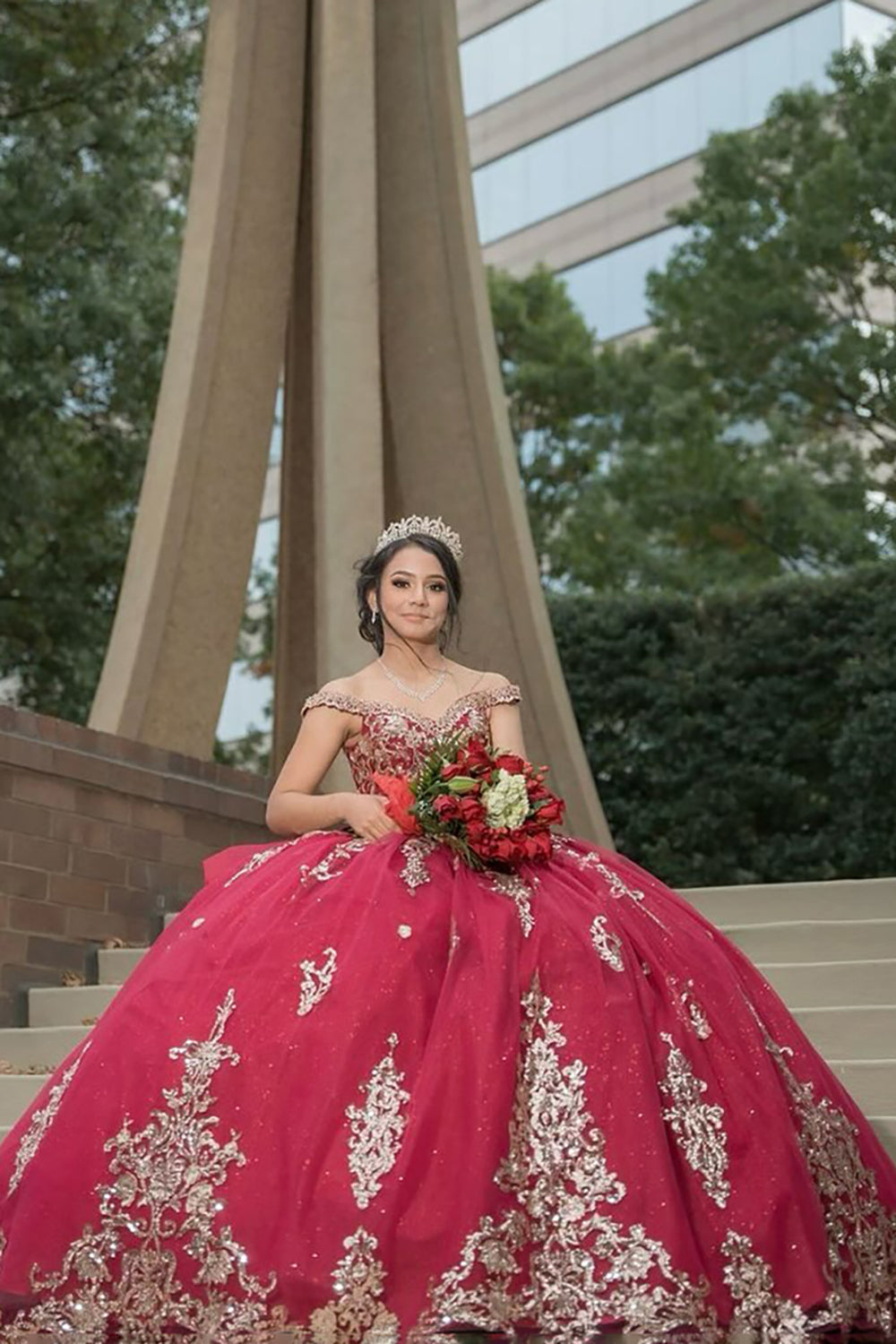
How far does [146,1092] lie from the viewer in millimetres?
4008

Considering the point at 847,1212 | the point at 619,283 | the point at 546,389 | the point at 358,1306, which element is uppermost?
the point at 619,283

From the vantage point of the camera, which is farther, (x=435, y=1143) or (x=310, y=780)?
(x=310, y=780)

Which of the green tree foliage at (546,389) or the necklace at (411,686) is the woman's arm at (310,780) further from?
the green tree foliage at (546,389)

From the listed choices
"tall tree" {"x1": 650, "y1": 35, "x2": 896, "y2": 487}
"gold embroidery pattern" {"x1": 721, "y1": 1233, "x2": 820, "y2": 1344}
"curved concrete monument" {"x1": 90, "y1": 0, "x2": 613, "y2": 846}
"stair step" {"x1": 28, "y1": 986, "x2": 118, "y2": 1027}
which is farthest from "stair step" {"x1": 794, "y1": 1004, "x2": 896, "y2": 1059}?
"tall tree" {"x1": 650, "y1": 35, "x2": 896, "y2": 487}

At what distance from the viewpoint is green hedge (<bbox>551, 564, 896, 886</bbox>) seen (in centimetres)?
1405

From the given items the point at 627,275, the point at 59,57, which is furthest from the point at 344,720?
the point at 627,275

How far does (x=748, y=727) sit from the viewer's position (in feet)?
47.8

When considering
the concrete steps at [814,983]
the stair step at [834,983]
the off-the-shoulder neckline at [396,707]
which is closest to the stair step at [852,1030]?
the concrete steps at [814,983]

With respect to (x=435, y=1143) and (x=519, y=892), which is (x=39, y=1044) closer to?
(x=519, y=892)

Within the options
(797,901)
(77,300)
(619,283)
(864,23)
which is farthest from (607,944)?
(619,283)

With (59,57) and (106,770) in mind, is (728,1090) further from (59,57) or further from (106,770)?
(59,57)

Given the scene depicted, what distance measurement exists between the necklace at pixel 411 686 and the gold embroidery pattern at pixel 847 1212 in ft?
4.10

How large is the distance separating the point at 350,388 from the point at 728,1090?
6.31 meters

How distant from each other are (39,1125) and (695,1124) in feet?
4.45
